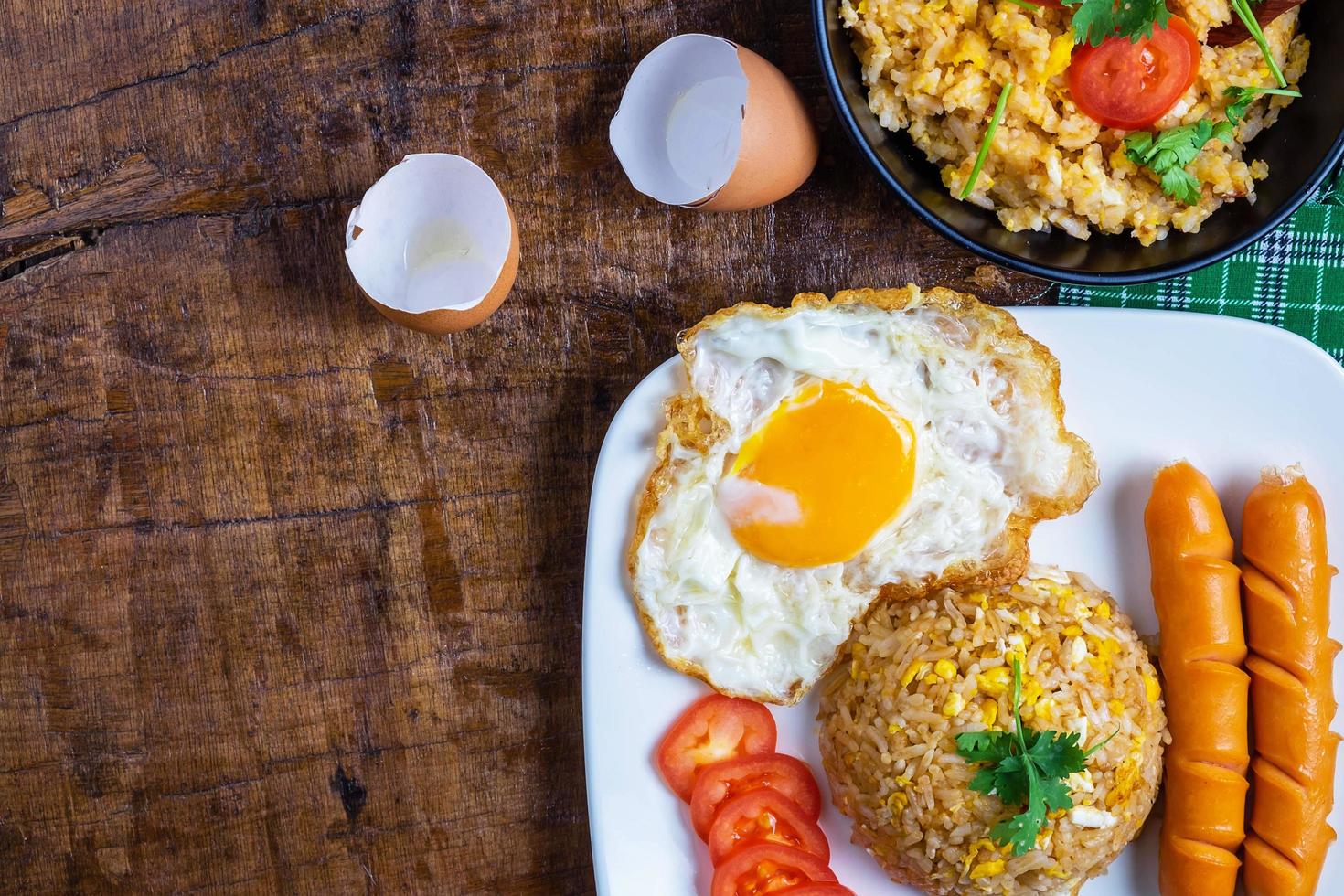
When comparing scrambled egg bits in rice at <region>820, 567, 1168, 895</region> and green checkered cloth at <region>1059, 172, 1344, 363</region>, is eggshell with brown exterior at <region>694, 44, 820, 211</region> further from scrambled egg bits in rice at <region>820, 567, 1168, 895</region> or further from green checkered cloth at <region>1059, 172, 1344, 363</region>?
scrambled egg bits in rice at <region>820, 567, 1168, 895</region>

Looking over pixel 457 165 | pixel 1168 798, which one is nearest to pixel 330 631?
pixel 457 165

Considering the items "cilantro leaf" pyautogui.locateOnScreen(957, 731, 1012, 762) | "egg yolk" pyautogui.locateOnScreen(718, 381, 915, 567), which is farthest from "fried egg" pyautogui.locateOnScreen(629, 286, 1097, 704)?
"cilantro leaf" pyautogui.locateOnScreen(957, 731, 1012, 762)

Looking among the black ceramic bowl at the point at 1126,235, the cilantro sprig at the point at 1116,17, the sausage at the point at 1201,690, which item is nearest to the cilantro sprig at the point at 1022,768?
the sausage at the point at 1201,690

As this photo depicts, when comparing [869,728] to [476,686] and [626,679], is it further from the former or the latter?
[476,686]

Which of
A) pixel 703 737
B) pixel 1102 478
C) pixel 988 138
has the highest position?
pixel 988 138

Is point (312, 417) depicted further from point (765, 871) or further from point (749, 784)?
point (765, 871)

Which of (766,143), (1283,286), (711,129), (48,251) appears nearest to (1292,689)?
(1283,286)

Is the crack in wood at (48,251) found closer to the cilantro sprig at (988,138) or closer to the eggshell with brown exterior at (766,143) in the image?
the eggshell with brown exterior at (766,143)
